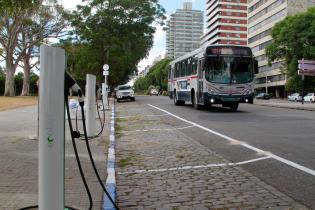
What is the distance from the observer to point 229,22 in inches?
5650

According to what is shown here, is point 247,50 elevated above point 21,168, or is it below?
above

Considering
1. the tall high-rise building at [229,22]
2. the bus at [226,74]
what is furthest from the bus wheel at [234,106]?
the tall high-rise building at [229,22]

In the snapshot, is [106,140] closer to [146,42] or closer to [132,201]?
[132,201]

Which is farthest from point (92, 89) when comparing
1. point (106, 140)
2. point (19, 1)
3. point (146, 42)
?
point (146, 42)

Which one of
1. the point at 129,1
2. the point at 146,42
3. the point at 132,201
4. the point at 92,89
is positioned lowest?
the point at 132,201

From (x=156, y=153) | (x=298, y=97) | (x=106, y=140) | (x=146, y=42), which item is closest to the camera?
(x=156, y=153)

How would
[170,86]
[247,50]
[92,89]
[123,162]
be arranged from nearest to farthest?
1. [123,162]
2. [92,89]
3. [247,50]
4. [170,86]

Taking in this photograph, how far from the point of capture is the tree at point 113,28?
4641cm

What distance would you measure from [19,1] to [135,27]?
36283 millimetres

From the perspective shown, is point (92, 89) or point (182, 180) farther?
point (92, 89)

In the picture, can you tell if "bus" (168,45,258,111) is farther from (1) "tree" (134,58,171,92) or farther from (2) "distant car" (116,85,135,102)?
(1) "tree" (134,58,171,92)

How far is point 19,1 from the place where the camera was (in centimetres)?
1130

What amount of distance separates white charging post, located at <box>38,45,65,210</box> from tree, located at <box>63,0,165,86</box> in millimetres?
42252

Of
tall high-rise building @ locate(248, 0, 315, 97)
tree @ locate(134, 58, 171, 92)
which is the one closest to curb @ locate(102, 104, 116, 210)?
tall high-rise building @ locate(248, 0, 315, 97)
